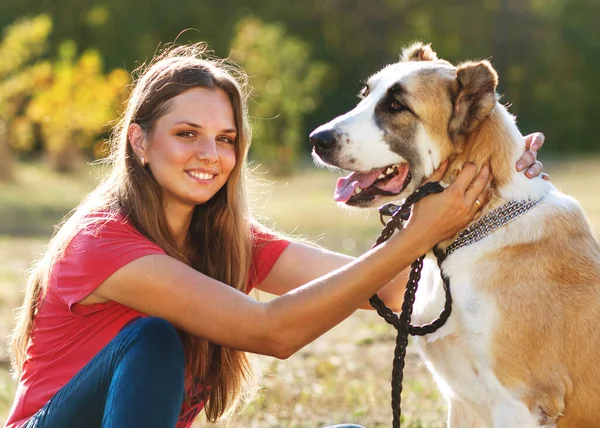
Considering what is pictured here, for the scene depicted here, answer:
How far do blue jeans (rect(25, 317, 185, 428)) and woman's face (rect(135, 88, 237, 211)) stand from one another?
0.59 m

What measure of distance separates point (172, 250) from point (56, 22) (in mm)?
28614

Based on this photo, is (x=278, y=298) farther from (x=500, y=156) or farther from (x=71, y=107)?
(x=71, y=107)

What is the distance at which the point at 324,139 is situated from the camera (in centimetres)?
304

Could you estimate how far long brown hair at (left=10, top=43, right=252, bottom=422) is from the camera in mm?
3025


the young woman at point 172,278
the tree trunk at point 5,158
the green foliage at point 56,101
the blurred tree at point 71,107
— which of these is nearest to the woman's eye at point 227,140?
the young woman at point 172,278

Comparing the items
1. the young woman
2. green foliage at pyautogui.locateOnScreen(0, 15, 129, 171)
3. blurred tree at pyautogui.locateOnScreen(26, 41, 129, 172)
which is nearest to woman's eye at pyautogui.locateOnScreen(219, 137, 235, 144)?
the young woman

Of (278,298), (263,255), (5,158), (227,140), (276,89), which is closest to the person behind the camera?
(278,298)

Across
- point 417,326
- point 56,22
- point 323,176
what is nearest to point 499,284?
point 417,326

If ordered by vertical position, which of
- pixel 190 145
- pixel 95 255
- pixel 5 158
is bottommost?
pixel 5 158

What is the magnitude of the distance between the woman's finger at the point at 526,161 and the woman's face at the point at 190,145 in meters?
1.03

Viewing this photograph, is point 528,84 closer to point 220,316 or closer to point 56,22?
point 56,22

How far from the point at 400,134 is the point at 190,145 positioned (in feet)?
2.44

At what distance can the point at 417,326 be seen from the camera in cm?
293

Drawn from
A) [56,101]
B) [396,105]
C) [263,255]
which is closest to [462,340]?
[396,105]
